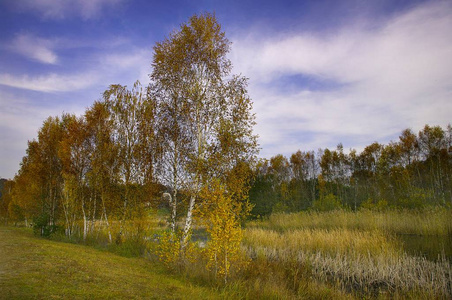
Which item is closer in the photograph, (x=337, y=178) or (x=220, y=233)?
(x=220, y=233)

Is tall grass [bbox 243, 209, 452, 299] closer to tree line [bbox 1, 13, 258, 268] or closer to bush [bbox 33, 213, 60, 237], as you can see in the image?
tree line [bbox 1, 13, 258, 268]

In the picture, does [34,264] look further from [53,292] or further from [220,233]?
[220,233]

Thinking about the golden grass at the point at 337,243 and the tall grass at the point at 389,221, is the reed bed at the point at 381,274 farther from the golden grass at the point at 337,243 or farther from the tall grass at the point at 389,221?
the tall grass at the point at 389,221

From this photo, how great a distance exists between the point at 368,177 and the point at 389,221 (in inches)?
1466

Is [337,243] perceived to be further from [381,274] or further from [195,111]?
[195,111]

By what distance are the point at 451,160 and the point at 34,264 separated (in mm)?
45742

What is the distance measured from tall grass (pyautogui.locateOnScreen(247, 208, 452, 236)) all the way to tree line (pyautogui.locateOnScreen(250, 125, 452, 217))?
3.88 metres

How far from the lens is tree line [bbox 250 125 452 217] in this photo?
25.8 m

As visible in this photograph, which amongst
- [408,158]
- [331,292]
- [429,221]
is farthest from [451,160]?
[331,292]

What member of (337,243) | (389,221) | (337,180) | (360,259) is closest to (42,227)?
(337,243)

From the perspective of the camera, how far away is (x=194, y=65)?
1094 cm

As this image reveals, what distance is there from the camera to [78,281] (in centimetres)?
609

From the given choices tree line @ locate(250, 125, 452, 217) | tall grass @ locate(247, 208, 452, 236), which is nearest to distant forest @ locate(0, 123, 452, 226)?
tree line @ locate(250, 125, 452, 217)

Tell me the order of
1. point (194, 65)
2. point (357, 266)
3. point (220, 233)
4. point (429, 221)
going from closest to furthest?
point (220, 233), point (357, 266), point (194, 65), point (429, 221)
